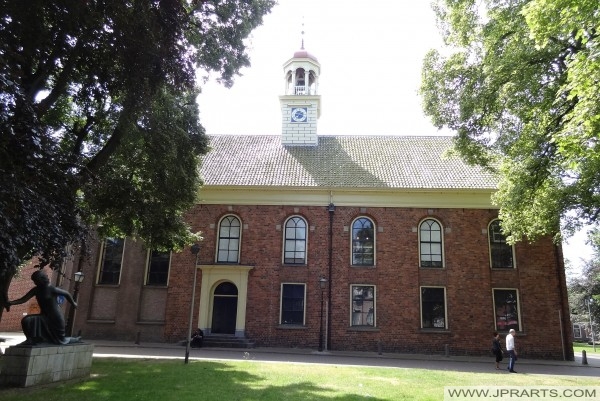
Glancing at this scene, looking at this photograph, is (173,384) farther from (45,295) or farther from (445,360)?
(445,360)

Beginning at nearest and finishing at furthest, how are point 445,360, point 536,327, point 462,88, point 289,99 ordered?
1. point 462,88
2. point 445,360
3. point 536,327
4. point 289,99

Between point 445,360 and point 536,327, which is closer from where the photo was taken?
point 445,360

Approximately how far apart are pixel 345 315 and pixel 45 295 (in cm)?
1462

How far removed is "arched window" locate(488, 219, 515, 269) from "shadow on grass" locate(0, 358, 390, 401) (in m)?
15.1

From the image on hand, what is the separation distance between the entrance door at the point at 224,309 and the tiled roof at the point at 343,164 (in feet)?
18.9

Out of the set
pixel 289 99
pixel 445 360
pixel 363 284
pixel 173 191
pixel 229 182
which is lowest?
pixel 445 360

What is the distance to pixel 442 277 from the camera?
22.8 metres

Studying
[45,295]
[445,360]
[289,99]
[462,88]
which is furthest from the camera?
[289,99]

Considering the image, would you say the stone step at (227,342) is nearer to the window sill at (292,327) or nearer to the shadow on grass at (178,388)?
the window sill at (292,327)

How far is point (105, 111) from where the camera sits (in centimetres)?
1344

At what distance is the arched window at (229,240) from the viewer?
24.3 m

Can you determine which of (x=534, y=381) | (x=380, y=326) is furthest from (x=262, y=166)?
(x=534, y=381)

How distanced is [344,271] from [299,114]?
1132cm

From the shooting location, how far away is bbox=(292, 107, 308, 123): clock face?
29.0m
